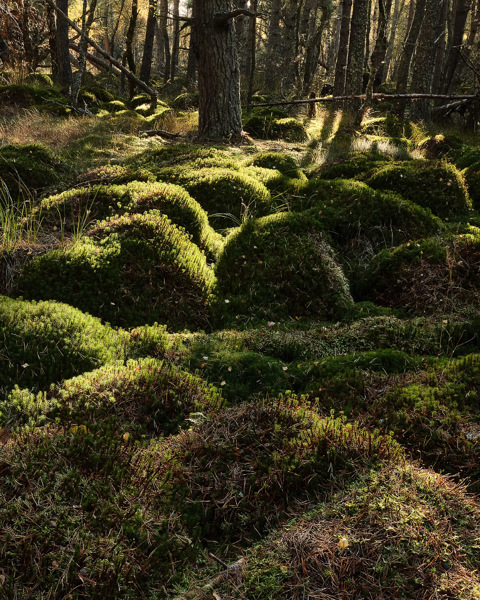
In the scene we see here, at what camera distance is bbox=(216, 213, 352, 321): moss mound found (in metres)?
4.54

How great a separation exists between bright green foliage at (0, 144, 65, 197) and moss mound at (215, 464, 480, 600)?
19.3ft

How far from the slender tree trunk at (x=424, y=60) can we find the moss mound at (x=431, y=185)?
9547 millimetres

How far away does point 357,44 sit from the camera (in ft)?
47.5

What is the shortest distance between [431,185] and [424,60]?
34.8 ft

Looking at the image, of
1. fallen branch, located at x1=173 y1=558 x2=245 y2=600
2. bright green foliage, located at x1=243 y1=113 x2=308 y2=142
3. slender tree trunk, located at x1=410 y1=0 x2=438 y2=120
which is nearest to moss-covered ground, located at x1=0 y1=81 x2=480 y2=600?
fallen branch, located at x1=173 y1=558 x2=245 y2=600

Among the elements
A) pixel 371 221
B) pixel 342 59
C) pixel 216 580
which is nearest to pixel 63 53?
pixel 342 59

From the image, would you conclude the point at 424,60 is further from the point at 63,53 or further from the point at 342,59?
the point at 63,53

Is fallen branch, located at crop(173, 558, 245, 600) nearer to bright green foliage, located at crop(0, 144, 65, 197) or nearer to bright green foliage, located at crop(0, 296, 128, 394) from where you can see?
bright green foliage, located at crop(0, 296, 128, 394)

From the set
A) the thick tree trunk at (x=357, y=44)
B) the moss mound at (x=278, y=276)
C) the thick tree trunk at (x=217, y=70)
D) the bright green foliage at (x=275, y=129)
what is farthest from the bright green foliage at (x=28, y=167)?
the thick tree trunk at (x=357, y=44)

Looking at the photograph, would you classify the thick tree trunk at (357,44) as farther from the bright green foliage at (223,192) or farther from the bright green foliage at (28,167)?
the bright green foliage at (28,167)

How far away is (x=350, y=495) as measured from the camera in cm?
221

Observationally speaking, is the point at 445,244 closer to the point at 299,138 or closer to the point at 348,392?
the point at 348,392

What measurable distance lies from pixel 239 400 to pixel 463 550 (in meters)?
1.59

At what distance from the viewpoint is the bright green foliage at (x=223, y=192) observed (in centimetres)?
636
